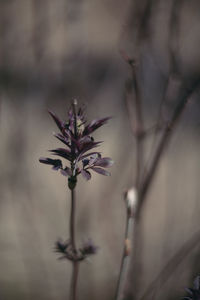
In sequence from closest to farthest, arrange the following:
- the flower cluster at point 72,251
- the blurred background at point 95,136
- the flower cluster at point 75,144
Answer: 1. the flower cluster at point 75,144
2. the flower cluster at point 72,251
3. the blurred background at point 95,136

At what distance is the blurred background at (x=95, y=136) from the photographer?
1.54 metres

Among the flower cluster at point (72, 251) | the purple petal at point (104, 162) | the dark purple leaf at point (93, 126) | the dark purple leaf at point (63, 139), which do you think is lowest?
the flower cluster at point (72, 251)

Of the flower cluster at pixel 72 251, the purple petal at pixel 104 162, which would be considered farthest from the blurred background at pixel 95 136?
the purple petal at pixel 104 162

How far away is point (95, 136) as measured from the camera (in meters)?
1.78

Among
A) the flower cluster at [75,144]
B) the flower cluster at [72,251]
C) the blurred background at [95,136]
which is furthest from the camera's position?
the blurred background at [95,136]

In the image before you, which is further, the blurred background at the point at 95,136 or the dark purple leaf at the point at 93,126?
the blurred background at the point at 95,136

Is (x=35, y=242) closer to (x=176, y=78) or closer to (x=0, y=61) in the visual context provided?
(x=0, y=61)

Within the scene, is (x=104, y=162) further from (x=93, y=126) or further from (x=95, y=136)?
(x=95, y=136)

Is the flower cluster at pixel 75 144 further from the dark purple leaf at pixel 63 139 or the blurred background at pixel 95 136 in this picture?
the blurred background at pixel 95 136

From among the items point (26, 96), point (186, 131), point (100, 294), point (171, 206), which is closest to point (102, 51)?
point (26, 96)

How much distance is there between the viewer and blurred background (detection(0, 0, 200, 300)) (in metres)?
1.54

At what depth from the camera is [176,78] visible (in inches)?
34.9

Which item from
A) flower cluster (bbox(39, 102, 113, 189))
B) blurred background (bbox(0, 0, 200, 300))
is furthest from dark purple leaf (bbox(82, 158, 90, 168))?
blurred background (bbox(0, 0, 200, 300))

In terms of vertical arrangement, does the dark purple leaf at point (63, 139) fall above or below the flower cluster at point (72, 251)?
above
